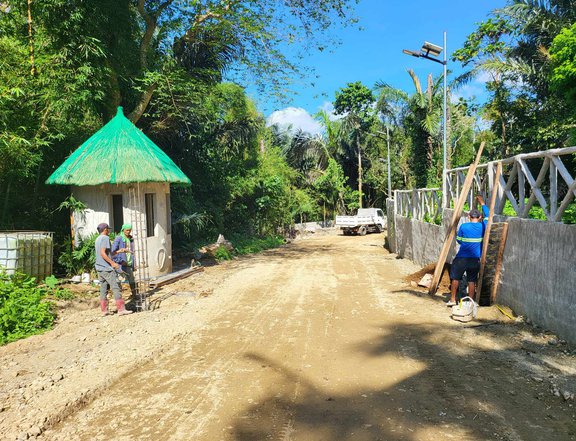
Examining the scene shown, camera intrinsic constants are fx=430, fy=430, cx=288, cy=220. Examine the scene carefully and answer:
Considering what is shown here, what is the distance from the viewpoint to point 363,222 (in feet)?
100

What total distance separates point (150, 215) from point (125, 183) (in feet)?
4.55

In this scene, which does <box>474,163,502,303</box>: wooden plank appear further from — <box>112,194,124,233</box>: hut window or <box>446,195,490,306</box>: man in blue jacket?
<box>112,194,124,233</box>: hut window

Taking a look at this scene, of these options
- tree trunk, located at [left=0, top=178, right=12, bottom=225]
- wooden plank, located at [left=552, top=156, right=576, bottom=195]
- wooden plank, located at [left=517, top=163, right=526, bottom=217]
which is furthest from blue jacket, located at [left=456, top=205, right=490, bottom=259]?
tree trunk, located at [left=0, top=178, right=12, bottom=225]

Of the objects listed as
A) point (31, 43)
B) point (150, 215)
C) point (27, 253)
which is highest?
point (31, 43)

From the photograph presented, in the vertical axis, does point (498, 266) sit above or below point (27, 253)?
below

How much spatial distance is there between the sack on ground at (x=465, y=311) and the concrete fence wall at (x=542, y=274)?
605 millimetres

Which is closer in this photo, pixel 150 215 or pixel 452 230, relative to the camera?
pixel 452 230

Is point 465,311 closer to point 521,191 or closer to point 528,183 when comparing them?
point 521,191

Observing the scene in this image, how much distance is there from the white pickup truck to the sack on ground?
23.4 metres

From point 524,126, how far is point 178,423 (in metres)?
20.8

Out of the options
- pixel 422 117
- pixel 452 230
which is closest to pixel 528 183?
pixel 452 230

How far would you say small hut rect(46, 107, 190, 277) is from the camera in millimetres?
10484

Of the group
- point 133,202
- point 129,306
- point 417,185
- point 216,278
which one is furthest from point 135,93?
point 417,185

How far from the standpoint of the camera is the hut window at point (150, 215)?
38.6 feet
